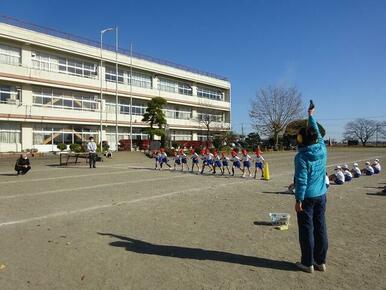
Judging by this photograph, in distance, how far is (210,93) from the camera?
66.7 m

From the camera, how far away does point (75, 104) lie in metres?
41.6

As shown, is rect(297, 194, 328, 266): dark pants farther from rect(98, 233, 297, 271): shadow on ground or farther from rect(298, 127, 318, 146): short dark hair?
rect(298, 127, 318, 146): short dark hair

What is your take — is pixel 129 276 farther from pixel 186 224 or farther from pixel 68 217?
pixel 68 217

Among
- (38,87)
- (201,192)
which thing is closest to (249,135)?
(38,87)

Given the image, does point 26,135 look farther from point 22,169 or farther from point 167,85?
point 167,85

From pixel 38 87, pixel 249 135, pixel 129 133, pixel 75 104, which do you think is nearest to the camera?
pixel 38 87

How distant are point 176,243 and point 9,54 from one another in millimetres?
34689

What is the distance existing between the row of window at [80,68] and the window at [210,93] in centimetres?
357

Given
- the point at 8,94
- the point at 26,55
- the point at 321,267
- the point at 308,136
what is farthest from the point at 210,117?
the point at 321,267

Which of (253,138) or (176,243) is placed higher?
(253,138)

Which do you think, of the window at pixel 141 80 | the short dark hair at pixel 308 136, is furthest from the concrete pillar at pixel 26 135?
the short dark hair at pixel 308 136

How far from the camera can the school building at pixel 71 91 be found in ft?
116

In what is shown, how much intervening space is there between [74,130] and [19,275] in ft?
127

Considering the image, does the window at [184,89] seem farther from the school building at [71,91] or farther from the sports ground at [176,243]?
the sports ground at [176,243]
